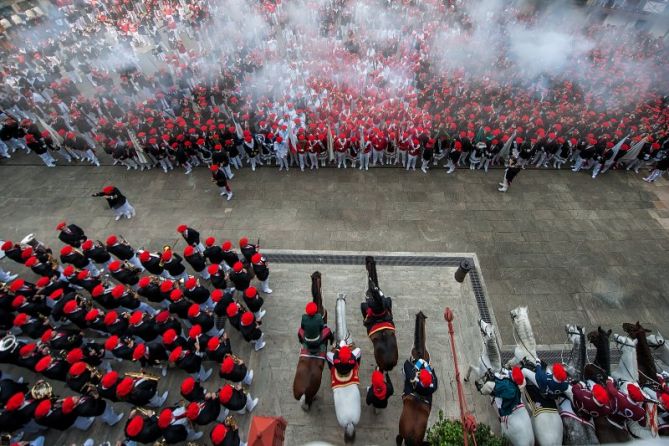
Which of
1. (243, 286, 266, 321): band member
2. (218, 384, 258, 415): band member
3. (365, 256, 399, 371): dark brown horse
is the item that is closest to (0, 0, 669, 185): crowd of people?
(243, 286, 266, 321): band member

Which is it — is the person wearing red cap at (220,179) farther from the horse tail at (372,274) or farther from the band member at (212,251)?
the horse tail at (372,274)

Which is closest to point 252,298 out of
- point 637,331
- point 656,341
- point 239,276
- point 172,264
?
point 239,276

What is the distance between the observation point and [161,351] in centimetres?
700

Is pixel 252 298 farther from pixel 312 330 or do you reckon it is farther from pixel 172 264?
pixel 172 264

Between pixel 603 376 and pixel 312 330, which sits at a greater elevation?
pixel 312 330

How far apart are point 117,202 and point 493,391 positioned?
11981 mm

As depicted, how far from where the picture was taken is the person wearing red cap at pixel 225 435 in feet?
17.1

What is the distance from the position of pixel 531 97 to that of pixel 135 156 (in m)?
17.9

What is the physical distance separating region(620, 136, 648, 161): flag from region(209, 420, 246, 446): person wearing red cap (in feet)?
52.0

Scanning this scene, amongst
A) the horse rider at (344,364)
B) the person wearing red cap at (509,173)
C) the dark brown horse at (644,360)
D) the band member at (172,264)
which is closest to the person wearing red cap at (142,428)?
the horse rider at (344,364)

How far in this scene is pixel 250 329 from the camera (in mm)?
7160

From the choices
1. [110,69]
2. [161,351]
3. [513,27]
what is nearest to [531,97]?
[513,27]

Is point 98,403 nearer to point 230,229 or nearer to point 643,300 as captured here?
point 230,229

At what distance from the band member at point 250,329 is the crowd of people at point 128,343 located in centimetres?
2
